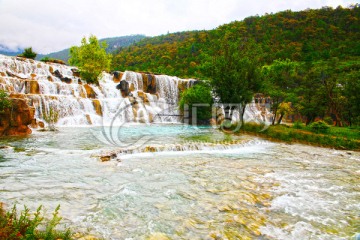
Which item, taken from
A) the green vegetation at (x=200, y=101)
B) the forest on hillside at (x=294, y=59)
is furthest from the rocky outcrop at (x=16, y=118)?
the green vegetation at (x=200, y=101)

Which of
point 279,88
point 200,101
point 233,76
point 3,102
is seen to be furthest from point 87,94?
point 279,88

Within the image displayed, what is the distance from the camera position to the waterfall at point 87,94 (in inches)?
1136

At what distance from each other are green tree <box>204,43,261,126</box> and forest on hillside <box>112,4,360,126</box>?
0.64 feet

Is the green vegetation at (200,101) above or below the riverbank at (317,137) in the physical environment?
above

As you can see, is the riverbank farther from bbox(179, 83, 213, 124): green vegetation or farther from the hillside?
the hillside

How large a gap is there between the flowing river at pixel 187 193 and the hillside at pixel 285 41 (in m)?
54.6

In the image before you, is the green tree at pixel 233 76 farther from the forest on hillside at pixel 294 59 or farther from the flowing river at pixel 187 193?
the flowing river at pixel 187 193

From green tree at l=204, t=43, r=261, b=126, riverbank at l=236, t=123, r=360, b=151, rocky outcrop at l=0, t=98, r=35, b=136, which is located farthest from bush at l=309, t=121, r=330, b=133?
rocky outcrop at l=0, t=98, r=35, b=136

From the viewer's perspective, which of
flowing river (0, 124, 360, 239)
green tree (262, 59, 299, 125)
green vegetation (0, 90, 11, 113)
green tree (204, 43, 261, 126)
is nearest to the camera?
flowing river (0, 124, 360, 239)

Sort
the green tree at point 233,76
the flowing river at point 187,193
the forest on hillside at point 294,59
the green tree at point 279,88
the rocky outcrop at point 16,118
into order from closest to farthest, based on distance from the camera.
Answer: the flowing river at point 187,193
the rocky outcrop at point 16,118
the green tree at point 233,76
the forest on hillside at point 294,59
the green tree at point 279,88

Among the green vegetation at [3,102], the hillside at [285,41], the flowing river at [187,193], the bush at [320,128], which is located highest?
the hillside at [285,41]

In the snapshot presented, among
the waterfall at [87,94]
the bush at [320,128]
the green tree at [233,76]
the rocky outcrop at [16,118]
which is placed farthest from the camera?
the waterfall at [87,94]

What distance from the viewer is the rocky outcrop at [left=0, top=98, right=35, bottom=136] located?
1884 cm

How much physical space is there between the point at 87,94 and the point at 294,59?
5946 centimetres
